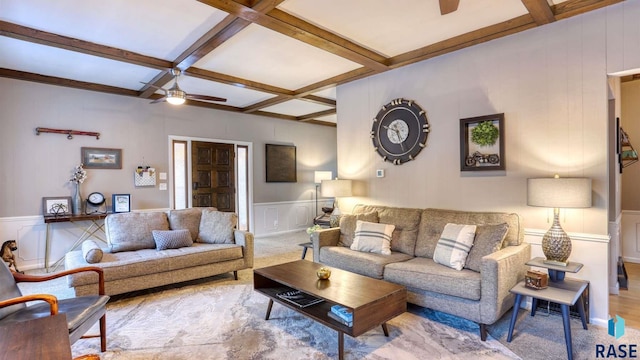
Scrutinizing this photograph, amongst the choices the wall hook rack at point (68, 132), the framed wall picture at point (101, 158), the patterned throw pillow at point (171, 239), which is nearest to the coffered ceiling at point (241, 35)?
the wall hook rack at point (68, 132)

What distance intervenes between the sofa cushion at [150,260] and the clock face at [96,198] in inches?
55.3

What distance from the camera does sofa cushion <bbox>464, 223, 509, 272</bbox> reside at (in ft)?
9.38

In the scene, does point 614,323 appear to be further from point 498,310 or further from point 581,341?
point 498,310

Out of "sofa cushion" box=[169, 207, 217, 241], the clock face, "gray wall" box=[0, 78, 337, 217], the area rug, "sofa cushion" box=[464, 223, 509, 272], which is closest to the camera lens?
the area rug

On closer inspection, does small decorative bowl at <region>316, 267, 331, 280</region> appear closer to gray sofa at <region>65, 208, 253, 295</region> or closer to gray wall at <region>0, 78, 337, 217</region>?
gray sofa at <region>65, 208, 253, 295</region>

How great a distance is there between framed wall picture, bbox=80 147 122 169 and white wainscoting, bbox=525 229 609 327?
19.7 ft

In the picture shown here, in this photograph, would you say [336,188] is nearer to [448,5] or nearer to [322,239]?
[322,239]

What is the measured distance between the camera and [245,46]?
3.61 metres

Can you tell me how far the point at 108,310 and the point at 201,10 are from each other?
9.68 feet

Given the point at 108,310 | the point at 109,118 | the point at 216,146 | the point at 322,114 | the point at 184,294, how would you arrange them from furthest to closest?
the point at 322,114 < the point at 216,146 < the point at 109,118 < the point at 184,294 < the point at 108,310

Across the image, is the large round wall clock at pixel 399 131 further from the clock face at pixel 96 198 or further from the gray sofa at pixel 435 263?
the clock face at pixel 96 198

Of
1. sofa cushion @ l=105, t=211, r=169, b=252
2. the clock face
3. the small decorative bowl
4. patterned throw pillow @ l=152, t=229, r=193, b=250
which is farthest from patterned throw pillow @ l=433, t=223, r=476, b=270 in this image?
the clock face

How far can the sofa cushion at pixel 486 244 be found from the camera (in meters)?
2.86

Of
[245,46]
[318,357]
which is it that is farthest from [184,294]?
[245,46]
